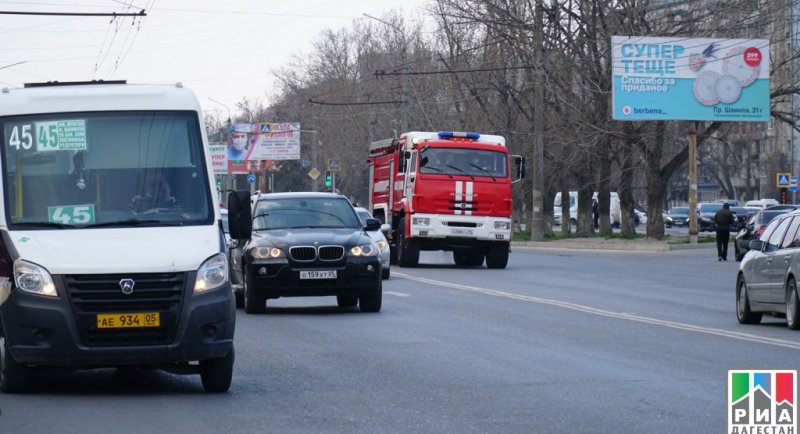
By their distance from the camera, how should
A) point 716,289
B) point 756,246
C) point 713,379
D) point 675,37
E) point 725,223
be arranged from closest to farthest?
point 713,379
point 756,246
point 716,289
point 725,223
point 675,37

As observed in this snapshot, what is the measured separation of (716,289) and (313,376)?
1662cm

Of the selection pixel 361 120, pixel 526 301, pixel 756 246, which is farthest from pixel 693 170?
pixel 361 120

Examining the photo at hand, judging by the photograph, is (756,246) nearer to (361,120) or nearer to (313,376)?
(313,376)

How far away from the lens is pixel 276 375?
12.2 metres

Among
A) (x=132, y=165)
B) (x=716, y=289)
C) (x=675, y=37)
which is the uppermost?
(x=675, y=37)

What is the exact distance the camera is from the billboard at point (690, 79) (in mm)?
47156

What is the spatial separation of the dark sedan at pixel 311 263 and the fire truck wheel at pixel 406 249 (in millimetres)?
14330

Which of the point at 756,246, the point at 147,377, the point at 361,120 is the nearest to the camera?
the point at 147,377

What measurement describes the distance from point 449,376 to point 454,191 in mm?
21889

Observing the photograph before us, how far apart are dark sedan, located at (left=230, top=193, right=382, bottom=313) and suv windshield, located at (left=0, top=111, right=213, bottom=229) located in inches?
290

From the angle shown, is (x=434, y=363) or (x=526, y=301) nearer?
(x=434, y=363)

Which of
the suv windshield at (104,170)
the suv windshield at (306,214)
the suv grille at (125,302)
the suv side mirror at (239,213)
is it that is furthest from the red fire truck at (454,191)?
the suv grille at (125,302)

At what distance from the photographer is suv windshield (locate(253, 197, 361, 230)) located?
65.5 ft

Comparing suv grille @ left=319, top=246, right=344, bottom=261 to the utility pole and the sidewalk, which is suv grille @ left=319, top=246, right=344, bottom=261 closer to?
the sidewalk
